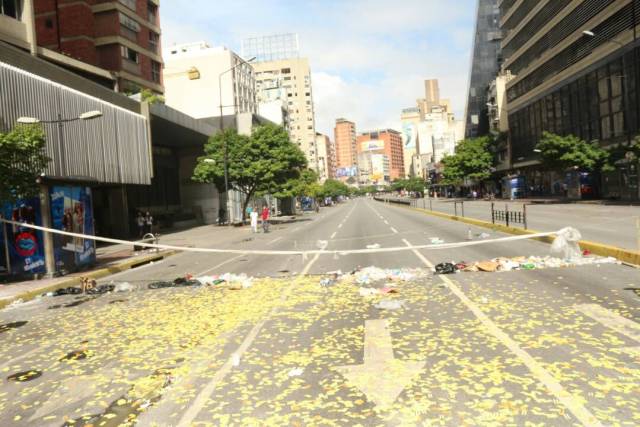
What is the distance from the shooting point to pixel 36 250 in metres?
16.0

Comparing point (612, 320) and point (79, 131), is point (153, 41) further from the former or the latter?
point (612, 320)

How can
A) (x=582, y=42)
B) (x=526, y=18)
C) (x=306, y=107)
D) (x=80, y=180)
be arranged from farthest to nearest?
(x=306, y=107)
(x=526, y=18)
(x=582, y=42)
(x=80, y=180)

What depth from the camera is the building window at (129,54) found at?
45.8 meters

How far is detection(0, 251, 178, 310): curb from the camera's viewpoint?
1255 cm

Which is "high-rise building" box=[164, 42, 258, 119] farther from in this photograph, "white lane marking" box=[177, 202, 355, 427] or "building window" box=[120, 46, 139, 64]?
"white lane marking" box=[177, 202, 355, 427]

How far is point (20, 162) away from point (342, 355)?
13.1 m

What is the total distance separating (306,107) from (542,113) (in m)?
113

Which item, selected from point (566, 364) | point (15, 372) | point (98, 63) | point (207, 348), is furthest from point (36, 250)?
point (98, 63)

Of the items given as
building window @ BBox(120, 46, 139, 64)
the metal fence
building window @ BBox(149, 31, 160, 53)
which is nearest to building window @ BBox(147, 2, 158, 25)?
building window @ BBox(149, 31, 160, 53)

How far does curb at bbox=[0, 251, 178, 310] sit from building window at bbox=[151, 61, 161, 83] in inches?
1331

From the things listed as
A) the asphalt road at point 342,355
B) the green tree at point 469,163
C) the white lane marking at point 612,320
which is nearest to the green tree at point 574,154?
the green tree at point 469,163

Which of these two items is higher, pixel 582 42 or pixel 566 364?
pixel 582 42

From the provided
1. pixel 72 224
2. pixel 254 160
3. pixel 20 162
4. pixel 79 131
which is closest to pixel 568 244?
pixel 20 162

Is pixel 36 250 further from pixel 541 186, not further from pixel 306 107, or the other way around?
pixel 306 107
